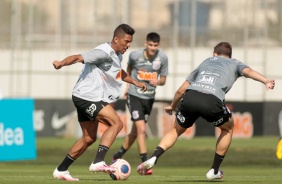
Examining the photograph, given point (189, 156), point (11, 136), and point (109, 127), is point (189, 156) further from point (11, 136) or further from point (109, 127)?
point (109, 127)

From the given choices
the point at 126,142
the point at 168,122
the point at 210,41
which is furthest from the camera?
the point at 210,41

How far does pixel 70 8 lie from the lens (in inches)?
1577

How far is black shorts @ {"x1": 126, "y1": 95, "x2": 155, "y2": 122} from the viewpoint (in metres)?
19.0

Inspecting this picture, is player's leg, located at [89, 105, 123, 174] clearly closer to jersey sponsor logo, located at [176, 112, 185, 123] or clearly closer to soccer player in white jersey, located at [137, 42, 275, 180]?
soccer player in white jersey, located at [137, 42, 275, 180]

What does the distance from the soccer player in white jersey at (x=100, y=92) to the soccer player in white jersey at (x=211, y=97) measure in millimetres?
810

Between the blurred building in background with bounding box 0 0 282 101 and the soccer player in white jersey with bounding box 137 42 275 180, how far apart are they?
→ 24.3 meters

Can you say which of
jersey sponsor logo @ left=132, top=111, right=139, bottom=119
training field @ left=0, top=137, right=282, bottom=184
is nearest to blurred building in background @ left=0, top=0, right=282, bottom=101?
training field @ left=0, top=137, right=282, bottom=184

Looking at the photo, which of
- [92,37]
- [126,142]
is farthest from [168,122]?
[126,142]

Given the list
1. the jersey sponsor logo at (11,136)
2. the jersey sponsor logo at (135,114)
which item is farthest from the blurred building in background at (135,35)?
the jersey sponsor logo at (135,114)

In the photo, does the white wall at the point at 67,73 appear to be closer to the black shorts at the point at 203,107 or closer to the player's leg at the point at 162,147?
the player's leg at the point at 162,147

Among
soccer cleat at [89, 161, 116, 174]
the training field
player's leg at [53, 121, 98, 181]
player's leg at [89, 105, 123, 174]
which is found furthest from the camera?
the training field

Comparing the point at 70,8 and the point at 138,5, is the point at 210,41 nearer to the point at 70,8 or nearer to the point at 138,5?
the point at 138,5

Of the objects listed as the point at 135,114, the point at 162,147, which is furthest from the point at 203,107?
the point at 135,114

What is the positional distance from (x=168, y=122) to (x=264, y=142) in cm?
438
